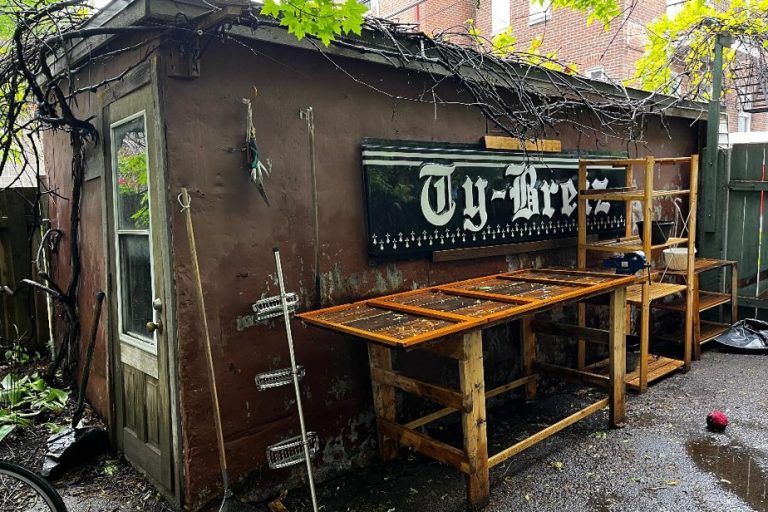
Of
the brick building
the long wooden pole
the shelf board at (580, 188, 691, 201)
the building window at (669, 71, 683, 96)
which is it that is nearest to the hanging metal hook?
the long wooden pole

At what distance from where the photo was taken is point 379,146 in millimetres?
4012

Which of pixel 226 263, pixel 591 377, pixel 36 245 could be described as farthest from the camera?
pixel 36 245

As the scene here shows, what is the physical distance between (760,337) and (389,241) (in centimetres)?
517

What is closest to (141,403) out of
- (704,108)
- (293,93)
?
(293,93)

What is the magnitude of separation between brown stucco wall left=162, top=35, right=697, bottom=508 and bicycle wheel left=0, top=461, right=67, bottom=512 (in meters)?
0.68

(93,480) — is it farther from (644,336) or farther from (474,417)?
(644,336)

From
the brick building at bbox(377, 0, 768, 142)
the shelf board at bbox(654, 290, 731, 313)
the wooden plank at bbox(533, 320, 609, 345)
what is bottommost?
the shelf board at bbox(654, 290, 731, 313)

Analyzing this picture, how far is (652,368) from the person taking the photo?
5809 millimetres

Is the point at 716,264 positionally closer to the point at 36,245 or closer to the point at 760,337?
the point at 760,337

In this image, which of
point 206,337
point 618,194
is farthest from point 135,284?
point 618,194

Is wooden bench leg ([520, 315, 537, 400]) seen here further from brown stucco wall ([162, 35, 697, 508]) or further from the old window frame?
the old window frame

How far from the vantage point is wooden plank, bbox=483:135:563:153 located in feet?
15.8

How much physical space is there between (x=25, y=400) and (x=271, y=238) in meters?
3.06

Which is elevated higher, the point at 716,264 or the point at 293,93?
the point at 293,93
